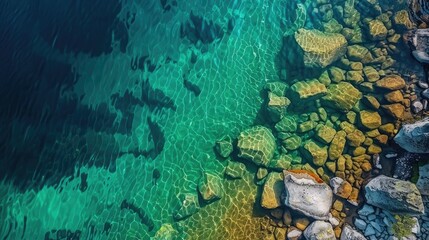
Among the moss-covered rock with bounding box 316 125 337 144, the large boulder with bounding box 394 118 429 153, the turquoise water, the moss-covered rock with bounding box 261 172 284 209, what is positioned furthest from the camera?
the turquoise water

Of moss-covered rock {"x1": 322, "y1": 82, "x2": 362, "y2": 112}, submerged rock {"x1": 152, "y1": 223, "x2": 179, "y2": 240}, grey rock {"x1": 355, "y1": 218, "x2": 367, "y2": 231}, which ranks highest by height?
moss-covered rock {"x1": 322, "y1": 82, "x2": 362, "y2": 112}

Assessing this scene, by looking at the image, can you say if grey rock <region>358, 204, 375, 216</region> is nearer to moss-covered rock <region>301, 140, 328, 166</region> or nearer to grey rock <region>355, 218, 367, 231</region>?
grey rock <region>355, 218, 367, 231</region>

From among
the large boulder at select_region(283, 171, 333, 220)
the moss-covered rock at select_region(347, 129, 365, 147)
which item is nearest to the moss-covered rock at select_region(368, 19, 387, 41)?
the moss-covered rock at select_region(347, 129, 365, 147)

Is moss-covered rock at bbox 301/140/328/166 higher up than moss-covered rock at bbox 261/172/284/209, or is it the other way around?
moss-covered rock at bbox 301/140/328/166

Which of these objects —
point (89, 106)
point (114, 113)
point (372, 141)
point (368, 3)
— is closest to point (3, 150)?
point (89, 106)

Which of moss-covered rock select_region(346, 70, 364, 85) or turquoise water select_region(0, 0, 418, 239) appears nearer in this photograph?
turquoise water select_region(0, 0, 418, 239)

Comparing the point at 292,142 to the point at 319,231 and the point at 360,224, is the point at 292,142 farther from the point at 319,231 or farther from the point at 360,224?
the point at 360,224

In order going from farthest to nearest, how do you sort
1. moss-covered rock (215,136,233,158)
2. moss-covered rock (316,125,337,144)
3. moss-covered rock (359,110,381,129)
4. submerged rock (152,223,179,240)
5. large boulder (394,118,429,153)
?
moss-covered rock (215,136,233,158) → moss-covered rock (316,125,337,144) → moss-covered rock (359,110,381,129) → submerged rock (152,223,179,240) → large boulder (394,118,429,153)

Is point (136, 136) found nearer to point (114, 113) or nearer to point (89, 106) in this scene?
point (114, 113)
